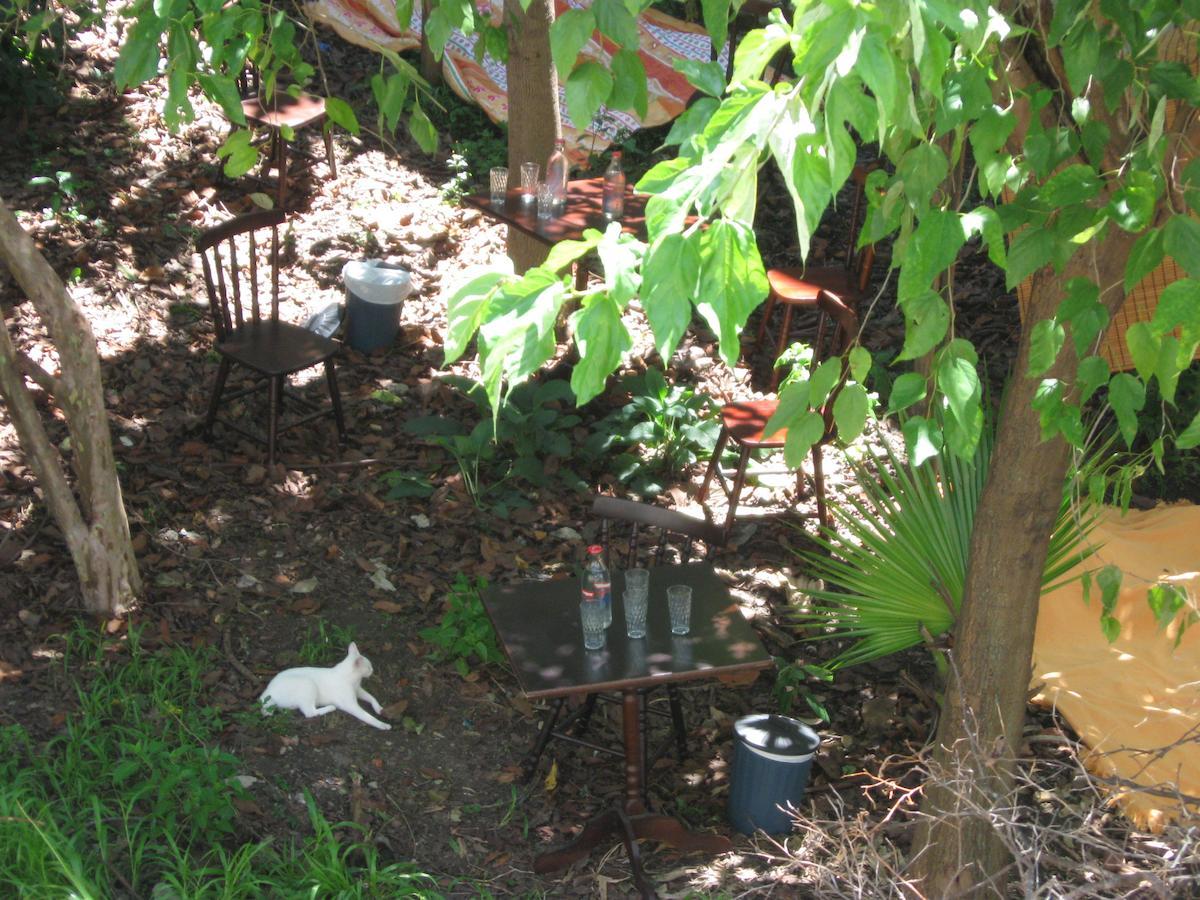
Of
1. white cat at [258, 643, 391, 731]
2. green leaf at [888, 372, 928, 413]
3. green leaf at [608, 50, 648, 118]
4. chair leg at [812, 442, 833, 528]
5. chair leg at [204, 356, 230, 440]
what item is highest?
green leaf at [608, 50, 648, 118]

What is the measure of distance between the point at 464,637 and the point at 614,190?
2171mm

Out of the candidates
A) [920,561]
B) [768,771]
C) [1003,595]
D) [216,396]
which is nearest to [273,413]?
[216,396]

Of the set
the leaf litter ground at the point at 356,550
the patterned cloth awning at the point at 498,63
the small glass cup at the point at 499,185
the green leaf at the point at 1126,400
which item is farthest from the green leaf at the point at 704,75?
the patterned cloth awning at the point at 498,63

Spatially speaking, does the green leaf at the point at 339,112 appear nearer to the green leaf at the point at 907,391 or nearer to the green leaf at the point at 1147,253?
the green leaf at the point at 907,391

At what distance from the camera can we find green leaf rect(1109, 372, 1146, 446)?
2.17 m

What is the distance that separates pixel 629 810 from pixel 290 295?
3.63 meters

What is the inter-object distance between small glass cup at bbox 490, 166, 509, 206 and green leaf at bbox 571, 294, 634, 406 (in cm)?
410

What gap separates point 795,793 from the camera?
3812 millimetres

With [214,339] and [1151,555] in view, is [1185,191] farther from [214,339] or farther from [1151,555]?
[214,339]

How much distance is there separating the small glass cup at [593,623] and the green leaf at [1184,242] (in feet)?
6.41

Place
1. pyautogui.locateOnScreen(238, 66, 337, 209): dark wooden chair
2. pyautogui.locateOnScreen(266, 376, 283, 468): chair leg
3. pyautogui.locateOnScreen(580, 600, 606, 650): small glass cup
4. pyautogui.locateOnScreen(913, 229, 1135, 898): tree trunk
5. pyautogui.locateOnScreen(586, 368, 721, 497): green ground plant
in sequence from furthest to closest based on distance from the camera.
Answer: pyautogui.locateOnScreen(238, 66, 337, 209): dark wooden chair, pyautogui.locateOnScreen(586, 368, 721, 497): green ground plant, pyautogui.locateOnScreen(266, 376, 283, 468): chair leg, pyautogui.locateOnScreen(580, 600, 606, 650): small glass cup, pyautogui.locateOnScreen(913, 229, 1135, 898): tree trunk

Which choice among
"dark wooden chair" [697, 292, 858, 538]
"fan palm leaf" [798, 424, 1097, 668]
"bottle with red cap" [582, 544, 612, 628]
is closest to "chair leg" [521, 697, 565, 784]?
"bottle with red cap" [582, 544, 612, 628]

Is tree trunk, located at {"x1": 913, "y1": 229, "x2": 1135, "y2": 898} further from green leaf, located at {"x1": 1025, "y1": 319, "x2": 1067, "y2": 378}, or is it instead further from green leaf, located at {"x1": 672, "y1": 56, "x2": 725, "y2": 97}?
green leaf, located at {"x1": 672, "y1": 56, "x2": 725, "y2": 97}

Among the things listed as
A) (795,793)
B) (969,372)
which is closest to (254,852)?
(795,793)
